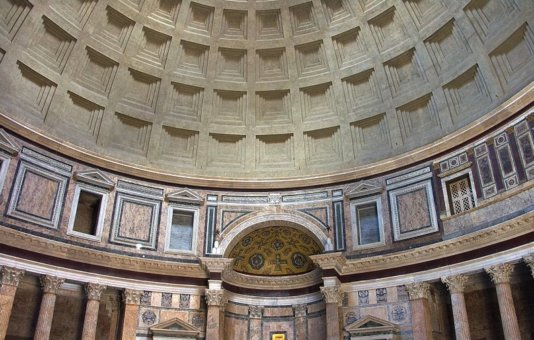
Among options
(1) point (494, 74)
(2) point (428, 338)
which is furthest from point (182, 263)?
(1) point (494, 74)

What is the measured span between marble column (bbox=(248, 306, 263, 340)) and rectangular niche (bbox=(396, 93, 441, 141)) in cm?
1056

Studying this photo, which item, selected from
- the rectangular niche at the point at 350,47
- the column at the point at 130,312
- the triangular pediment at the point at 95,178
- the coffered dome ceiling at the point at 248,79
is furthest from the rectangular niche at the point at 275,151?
the column at the point at 130,312

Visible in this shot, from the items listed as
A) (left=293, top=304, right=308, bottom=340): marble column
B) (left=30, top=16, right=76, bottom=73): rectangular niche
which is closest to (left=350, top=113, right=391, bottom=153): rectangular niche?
(left=293, top=304, right=308, bottom=340): marble column

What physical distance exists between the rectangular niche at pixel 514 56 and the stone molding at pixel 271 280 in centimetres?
1146

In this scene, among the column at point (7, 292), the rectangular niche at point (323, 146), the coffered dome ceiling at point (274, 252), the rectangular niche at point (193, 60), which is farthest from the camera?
the rectangular niche at point (193, 60)

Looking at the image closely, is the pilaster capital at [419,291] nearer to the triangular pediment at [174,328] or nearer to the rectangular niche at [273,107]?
the triangular pediment at [174,328]

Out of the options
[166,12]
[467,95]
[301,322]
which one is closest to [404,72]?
[467,95]

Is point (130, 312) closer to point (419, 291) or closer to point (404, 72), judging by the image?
point (419, 291)

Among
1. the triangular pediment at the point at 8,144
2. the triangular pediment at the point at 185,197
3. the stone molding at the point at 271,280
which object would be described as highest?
the triangular pediment at the point at 8,144

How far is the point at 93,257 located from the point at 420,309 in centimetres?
1336

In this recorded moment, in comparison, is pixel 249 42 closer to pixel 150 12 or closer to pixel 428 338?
pixel 150 12

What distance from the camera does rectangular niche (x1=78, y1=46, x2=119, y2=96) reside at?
23250mm

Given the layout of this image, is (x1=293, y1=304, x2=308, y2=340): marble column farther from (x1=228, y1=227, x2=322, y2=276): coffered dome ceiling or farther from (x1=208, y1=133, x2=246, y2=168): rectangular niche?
(x1=208, y1=133, x2=246, y2=168): rectangular niche

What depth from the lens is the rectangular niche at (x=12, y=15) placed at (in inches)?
802
